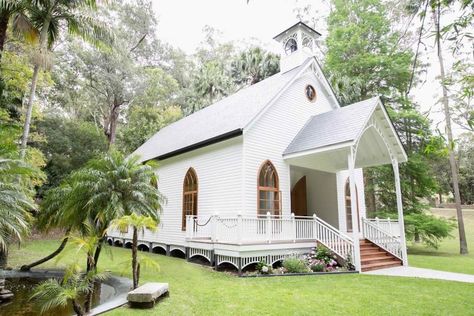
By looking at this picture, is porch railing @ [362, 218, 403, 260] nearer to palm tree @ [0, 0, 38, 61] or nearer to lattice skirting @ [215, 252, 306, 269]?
lattice skirting @ [215, 252, 306, 269]

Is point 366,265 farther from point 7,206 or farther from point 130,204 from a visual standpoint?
point 7,206

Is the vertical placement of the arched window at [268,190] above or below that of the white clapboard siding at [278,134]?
below

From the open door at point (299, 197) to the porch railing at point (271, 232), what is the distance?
3.77 meters

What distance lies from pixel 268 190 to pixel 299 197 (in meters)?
4.04

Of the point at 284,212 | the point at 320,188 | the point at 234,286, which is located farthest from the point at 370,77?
the point at 234,286

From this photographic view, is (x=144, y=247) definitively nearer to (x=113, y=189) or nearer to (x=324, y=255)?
(x=113, y=189)

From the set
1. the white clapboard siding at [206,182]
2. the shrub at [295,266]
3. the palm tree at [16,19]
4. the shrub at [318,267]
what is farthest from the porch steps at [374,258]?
the palm tree at [16,19]

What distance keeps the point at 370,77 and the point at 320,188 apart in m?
12.3

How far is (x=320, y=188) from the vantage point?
15633 mm

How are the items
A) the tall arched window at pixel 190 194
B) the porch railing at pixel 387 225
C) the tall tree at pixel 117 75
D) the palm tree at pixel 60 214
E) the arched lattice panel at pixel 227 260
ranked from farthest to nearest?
1. the tall tree at pixel 117 75
2. the tall arched window at pixel 190 194
3. the porch railing at pixel 387 225
4. the arched lattice panel at pixel 227 260
5. the palm tree at pixel 60 214

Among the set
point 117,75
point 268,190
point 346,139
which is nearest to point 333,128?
point 346,139

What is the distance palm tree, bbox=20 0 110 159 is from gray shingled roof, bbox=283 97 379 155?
9757mm

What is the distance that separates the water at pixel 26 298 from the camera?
6.05 meters

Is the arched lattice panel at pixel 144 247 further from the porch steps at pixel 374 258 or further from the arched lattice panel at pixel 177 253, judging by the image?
the porch steps at pixel 374 258
